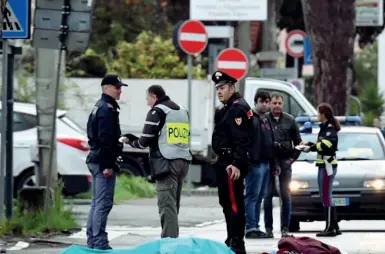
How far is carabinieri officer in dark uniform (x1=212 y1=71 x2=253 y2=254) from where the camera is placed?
13812 mm

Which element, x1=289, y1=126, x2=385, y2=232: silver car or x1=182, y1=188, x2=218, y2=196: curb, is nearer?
x1=289, y1=126, x2=385, y2=232: silver car

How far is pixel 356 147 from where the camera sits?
20.0 m

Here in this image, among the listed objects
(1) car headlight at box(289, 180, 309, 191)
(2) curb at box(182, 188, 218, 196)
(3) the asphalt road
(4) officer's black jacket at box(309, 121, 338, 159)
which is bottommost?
(2) curb at box(182, 188, 218, 196)

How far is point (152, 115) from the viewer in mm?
14422

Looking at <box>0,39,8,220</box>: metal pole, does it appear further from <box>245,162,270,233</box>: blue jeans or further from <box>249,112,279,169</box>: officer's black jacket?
<box>245,162,270,233</box>: blue jeans

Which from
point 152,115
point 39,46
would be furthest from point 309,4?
point 152,115

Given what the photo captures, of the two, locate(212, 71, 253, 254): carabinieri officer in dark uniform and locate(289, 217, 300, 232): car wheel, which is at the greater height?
locate(212, 71, 253, 254): carabinieri officer in dark uniform

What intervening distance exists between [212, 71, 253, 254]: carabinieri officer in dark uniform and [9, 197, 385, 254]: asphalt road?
1177 millimetres

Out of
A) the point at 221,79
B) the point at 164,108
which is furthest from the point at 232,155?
the point at 164,108

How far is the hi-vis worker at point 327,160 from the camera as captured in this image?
1766 centimetres

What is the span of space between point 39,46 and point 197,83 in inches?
549

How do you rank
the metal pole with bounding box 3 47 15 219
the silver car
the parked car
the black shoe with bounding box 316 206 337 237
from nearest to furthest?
the metal pole with bounding box 3 47 15 219 → the black shoe with bounding box 316 206 337 237 → the silver car → the parked car

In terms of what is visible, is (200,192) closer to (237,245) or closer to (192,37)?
(192,37)

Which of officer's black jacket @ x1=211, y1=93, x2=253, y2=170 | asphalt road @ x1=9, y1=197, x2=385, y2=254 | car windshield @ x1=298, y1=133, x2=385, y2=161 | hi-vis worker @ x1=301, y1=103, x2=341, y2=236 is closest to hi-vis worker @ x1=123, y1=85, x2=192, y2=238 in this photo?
officer's black jacket @ x1=211, y1=93, x2=253, y2=170
